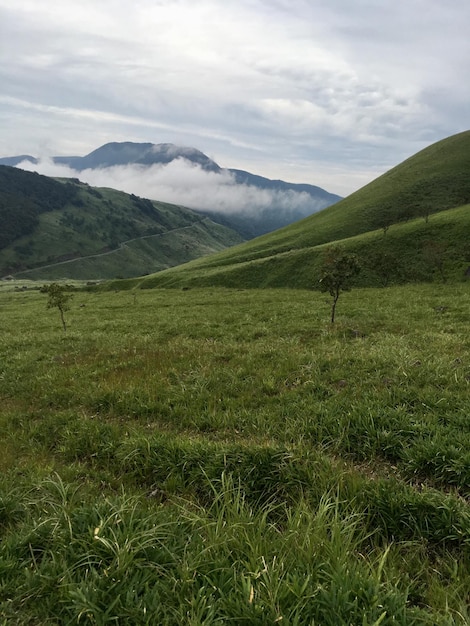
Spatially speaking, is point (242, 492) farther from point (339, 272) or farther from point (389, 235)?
point (389, 235)

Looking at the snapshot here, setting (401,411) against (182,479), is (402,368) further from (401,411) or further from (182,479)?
(182,479)

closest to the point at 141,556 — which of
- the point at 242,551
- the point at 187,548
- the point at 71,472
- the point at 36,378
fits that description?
the point at 187,548

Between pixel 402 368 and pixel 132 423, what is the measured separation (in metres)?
6.87

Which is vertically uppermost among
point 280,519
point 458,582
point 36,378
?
point 458,582

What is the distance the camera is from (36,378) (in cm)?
1216

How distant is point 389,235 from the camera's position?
6919 cm

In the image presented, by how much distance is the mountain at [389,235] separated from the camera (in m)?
57.3

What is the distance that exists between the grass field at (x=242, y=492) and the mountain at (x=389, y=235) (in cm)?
4992

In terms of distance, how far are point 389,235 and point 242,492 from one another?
71983mm

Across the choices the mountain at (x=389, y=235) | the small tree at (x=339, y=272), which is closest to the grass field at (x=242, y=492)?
the small tree at (x=339, y=272)

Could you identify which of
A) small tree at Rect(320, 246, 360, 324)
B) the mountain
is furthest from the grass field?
the mountain

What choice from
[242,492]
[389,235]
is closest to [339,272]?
[242,492]

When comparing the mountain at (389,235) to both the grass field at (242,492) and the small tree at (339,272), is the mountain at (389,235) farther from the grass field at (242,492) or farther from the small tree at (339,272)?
the grass field at (242,492)

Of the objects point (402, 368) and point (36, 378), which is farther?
point (36, 378)
